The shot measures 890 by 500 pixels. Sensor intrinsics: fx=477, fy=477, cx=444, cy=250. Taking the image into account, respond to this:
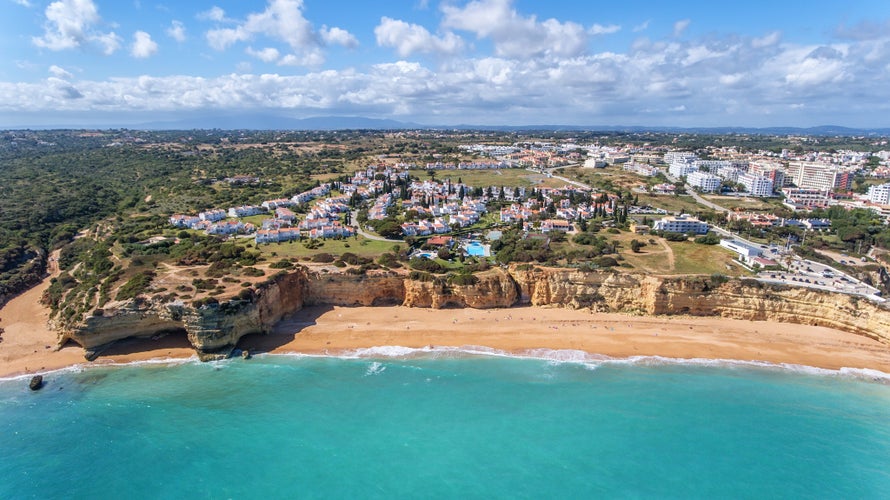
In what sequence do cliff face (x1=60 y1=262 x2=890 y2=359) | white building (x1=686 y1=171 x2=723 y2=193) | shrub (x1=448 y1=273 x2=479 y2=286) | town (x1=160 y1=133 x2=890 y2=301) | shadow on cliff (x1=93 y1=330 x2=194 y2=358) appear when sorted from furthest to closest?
white building (x1=686 y1=171 x2=723 y2=193), town (x1=160 y1=133 x2=890 y2=301), shrub (x1=448 y1=273 x2=479 y2=286), shadow on cliff (x1=93 y1=330 x2=194 y2=358), cliff face (x1=60 y1=262 x2=890 y2=359)

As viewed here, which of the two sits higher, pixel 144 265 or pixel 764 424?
pixel 144 265

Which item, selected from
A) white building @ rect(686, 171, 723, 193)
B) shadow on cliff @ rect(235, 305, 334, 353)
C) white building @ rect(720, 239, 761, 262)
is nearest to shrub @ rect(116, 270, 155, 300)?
shadow on cliff @ rect(235, 305, 334, 353)

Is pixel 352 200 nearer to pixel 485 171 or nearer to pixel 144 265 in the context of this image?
pixel 144 265

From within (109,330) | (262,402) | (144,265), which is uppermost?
(144,265)

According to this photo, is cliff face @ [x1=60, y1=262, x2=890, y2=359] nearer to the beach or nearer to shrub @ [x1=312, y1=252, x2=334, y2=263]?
the beach

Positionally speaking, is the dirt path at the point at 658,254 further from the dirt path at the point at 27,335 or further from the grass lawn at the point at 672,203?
the dirt path at the point at 27,335

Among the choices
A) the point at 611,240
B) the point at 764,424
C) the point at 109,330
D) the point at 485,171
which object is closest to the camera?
the point at 764,424

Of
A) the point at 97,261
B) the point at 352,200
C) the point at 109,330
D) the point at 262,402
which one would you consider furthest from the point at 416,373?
the point at 352,200
